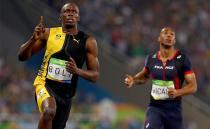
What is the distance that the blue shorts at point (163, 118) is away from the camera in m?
10.8

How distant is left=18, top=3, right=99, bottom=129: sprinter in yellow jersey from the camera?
9.57m

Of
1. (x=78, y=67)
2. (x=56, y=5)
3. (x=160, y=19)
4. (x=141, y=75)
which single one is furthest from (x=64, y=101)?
(x=160, y=19)

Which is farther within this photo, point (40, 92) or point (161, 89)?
point (161, 89)

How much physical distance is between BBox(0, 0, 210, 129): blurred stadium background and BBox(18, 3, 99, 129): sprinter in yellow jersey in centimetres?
749

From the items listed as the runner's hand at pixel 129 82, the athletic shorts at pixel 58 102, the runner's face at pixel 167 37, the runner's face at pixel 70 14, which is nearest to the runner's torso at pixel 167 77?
the runner's face at pixel 167 37

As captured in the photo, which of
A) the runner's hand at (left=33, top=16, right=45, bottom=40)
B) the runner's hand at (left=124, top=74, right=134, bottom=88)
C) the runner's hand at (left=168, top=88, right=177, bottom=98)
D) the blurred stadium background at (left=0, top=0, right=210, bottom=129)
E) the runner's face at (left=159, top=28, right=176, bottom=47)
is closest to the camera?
the runner's hand at (left=33, top=16, right=45, bottom=40)

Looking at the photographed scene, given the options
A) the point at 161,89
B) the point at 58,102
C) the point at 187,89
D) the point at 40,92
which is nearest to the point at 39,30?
the point at 40,92

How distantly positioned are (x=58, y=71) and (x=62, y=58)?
0.62 ft

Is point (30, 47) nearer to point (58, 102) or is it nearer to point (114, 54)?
point (58, 102)

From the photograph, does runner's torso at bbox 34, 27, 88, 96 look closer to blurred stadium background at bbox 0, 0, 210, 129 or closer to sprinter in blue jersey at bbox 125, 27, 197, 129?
sprinter in blue jersey at bbox 125, 27, 197, 129

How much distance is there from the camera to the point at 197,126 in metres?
19.8

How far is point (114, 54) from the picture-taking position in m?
20.2

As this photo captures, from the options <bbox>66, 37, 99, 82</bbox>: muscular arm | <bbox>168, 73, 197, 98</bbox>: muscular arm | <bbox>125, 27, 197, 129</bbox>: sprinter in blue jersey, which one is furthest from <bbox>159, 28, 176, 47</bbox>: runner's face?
<bbox>66, 37, 99, 82</bbox>: muscular arm

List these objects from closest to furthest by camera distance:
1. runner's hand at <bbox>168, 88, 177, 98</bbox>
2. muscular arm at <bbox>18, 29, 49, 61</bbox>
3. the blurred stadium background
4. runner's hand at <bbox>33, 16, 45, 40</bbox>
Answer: runner's hand at <bbox>33, 16, 45, 40</bbox>, muscular arm at <bbox>18, 29, 49, 61</bbox>, runner's hand at <bbox>168, 88, 177, 98</bbox>, the blurred stadium background
